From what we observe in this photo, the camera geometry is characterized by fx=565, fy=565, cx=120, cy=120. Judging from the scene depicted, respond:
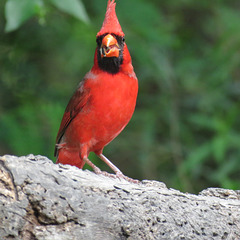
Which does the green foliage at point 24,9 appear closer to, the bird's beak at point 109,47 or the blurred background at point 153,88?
the bird's beak at point 109,47

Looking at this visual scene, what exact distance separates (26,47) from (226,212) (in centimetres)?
333

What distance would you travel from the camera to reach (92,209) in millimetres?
2465

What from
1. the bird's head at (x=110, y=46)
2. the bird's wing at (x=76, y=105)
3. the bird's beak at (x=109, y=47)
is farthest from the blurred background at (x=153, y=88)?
the bird's beak at (x=109, y=47)

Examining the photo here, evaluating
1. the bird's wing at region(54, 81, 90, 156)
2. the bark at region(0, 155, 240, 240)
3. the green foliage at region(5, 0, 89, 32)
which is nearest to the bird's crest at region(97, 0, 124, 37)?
the green foliage at region(5, 0, 89, 32)

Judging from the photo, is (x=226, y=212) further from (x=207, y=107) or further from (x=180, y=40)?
(x=180, y=40)

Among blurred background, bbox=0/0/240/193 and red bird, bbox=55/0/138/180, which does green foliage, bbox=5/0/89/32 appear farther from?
blurred background, bbox=0/0/240/193

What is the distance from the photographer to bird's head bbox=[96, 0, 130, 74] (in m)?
3.45

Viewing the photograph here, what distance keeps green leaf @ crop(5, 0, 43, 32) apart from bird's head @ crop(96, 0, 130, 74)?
17.2 inches

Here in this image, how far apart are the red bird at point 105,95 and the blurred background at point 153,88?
1.27m

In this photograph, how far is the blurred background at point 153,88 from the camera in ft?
17.0

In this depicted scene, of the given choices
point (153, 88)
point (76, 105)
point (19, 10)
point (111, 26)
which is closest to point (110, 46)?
point (111, 26)

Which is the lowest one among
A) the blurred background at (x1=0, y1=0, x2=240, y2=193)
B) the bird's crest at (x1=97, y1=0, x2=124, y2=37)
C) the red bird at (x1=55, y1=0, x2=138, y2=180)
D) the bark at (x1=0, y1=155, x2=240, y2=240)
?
the bark at (x1=0, y1=155, x2=240, y2=240)

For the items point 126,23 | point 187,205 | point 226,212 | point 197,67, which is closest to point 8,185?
point 187,205

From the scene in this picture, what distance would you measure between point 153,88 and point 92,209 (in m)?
3.80
